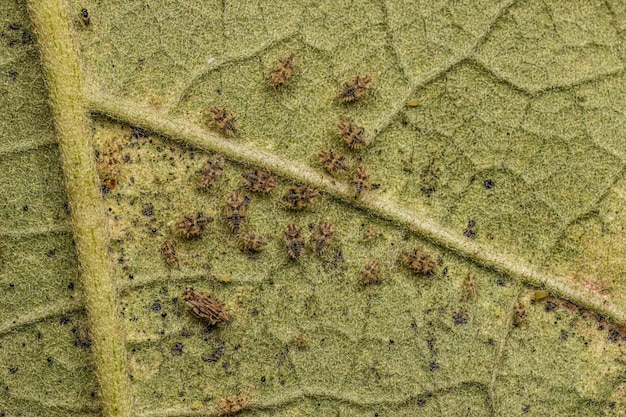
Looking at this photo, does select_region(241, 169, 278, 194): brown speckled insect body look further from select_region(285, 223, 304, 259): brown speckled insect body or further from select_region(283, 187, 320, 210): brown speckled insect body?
select_region(285, 223, 304, 259): brown speckled insect body

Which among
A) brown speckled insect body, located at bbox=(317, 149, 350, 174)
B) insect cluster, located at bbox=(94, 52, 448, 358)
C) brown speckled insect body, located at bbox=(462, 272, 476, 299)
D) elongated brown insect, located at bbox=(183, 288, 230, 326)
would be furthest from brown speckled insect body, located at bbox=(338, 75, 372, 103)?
elongated brown insect, located at bbox=(183, 288, 230, 326)

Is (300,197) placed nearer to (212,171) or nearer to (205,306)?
(212,171)

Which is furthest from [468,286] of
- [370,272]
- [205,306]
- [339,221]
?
[205,306]

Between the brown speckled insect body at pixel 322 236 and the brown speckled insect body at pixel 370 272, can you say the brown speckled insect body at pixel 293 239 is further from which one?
the brown speckled insect body at pixel 370 272

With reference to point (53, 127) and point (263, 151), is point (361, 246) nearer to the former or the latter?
point (263, 151)

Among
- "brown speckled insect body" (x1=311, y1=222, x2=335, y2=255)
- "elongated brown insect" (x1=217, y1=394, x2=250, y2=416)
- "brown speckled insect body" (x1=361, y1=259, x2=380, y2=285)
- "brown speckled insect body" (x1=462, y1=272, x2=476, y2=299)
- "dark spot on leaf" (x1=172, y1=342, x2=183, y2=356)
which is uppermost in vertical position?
"brown speckled insect body" (x1=311, y1=222, x2=335, y2=255)

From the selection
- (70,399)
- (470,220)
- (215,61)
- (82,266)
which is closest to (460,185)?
(470,220)

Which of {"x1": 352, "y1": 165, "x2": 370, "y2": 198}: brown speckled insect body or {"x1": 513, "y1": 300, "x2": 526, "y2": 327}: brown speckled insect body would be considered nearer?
{"x1": 352, "y1": 165, "x2": 370, "y2": 198}: brown speckled insect body
